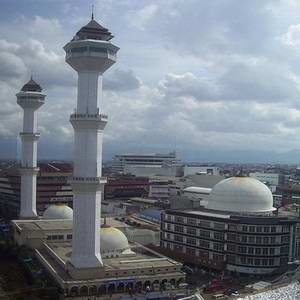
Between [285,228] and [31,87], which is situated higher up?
[31,87]

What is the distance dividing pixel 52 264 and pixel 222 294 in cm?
1648

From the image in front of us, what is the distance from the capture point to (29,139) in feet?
243

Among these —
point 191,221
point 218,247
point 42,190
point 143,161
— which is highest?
point 143,161

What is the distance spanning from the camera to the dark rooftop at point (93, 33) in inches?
1770

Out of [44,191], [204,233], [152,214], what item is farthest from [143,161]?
[204,233]

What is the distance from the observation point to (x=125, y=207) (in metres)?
88.3

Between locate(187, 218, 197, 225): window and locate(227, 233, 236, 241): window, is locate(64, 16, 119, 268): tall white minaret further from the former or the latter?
locate(187, 218, 197, 225): window

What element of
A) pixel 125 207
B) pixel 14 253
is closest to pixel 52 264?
pixel 14 253

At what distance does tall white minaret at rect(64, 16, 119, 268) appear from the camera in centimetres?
4419

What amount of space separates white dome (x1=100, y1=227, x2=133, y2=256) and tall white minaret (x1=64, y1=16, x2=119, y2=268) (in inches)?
173

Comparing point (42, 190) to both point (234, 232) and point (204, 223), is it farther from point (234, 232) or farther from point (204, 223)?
point (234, 232)

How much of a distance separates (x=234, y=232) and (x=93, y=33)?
2484 cm

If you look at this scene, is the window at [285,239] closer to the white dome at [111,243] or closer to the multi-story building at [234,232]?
the multi-story building at [234,232]

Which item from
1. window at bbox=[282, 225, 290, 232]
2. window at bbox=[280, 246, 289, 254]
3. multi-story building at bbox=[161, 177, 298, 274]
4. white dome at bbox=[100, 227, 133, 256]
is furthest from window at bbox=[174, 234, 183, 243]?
window at bbox=[282, 225, 290, 232]
